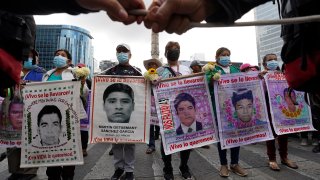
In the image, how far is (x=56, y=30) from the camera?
46.6 m

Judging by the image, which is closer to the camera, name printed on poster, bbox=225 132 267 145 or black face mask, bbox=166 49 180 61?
name printed on poster, bbox=225 132 267 145

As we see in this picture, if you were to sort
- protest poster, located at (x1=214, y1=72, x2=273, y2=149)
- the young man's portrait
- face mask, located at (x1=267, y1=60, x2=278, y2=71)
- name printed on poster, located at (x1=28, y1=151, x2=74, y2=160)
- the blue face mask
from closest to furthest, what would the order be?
1. name printed on poster, located at (x1=28, y1=151, x2=74, y2=160)
2. protest poster, located at (x1=214, y1=72, x2=273, y2=149)
3. the young man's portrait
4. the blue face mask
5. face mask, located at (x1=267, y1=60, x2=278, y2=71)

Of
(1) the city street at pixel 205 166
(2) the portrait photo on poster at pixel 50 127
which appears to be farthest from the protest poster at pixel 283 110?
(2) the portrait photo on poster at pixel 50 127

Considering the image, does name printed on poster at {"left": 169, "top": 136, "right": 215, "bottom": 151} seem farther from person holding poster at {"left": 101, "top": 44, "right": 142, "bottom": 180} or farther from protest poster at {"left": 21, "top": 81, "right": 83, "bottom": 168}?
protest poster at {"left": 21, "top": 81, "right": 83, "bottom": 168}

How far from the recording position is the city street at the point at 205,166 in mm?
4250

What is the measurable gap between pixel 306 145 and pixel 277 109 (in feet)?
8.72

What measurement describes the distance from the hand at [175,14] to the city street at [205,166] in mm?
3285

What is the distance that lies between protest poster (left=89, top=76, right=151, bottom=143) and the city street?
0.68 metres

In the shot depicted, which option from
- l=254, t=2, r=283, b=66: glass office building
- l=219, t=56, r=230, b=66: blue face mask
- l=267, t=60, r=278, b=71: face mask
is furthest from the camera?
l=254, t=2, r=283, b=66: glass office building

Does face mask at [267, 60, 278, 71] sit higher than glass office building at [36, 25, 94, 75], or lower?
lower

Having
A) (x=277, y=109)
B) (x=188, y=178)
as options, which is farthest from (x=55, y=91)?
(x=277, y=109)

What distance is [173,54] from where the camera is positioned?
15.8ft

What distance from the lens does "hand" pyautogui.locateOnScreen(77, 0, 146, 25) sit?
1133 millimetres

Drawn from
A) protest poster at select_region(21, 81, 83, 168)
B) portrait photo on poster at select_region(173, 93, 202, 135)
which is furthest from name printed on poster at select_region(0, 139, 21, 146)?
portrait photo on poster at select_region(173, 93, 202, 135)
